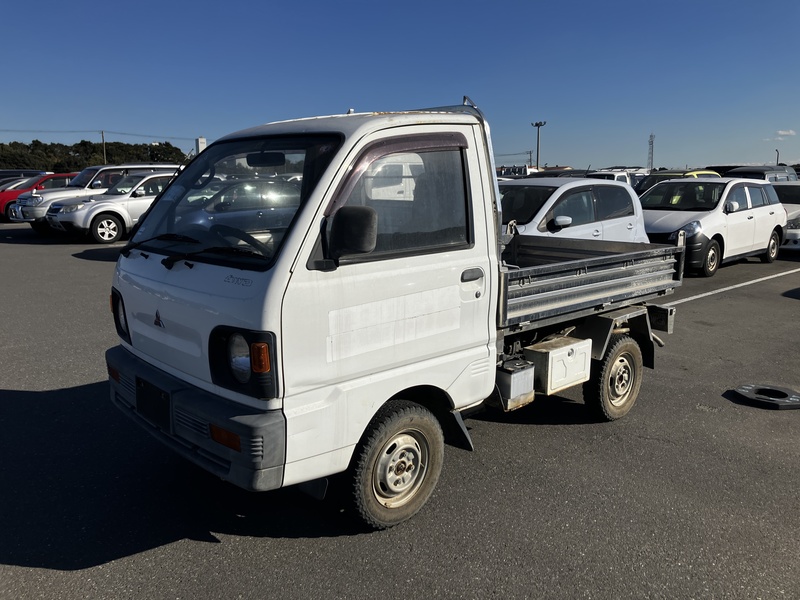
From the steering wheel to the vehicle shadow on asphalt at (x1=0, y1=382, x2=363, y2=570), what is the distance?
1.45m

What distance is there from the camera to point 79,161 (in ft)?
205

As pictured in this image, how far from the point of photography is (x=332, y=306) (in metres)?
3.01

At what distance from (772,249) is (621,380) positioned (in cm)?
1101

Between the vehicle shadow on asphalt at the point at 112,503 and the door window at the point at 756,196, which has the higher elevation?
the door window at the point at 756,196

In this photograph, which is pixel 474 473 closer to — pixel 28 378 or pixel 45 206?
pixel 28 378

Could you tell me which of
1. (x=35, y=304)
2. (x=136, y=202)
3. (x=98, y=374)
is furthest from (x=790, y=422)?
(x=136, y=202)

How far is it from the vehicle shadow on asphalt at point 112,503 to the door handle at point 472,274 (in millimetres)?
1399

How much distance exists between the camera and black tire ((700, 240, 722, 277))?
11961 mm

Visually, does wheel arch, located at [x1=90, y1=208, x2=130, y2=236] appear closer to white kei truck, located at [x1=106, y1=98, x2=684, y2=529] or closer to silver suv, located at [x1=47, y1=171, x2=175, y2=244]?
silver suv, located at [x1=47, y1=171, x2=175, y2=244]

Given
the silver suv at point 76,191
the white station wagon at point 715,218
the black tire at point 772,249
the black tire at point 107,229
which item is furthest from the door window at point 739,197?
the black tire at point 107,229

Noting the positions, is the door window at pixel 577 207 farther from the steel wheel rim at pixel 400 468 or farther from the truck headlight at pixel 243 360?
the truck headlight at pixel 243 360

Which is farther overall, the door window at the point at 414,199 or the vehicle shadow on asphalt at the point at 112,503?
the vehicle shadow on asphalt at the point at 112,503

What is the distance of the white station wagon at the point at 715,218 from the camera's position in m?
11.9

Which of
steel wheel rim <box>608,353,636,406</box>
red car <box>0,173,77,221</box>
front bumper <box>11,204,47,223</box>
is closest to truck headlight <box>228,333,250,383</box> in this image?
steel wheel rim <box>608,353,636,406</box>
